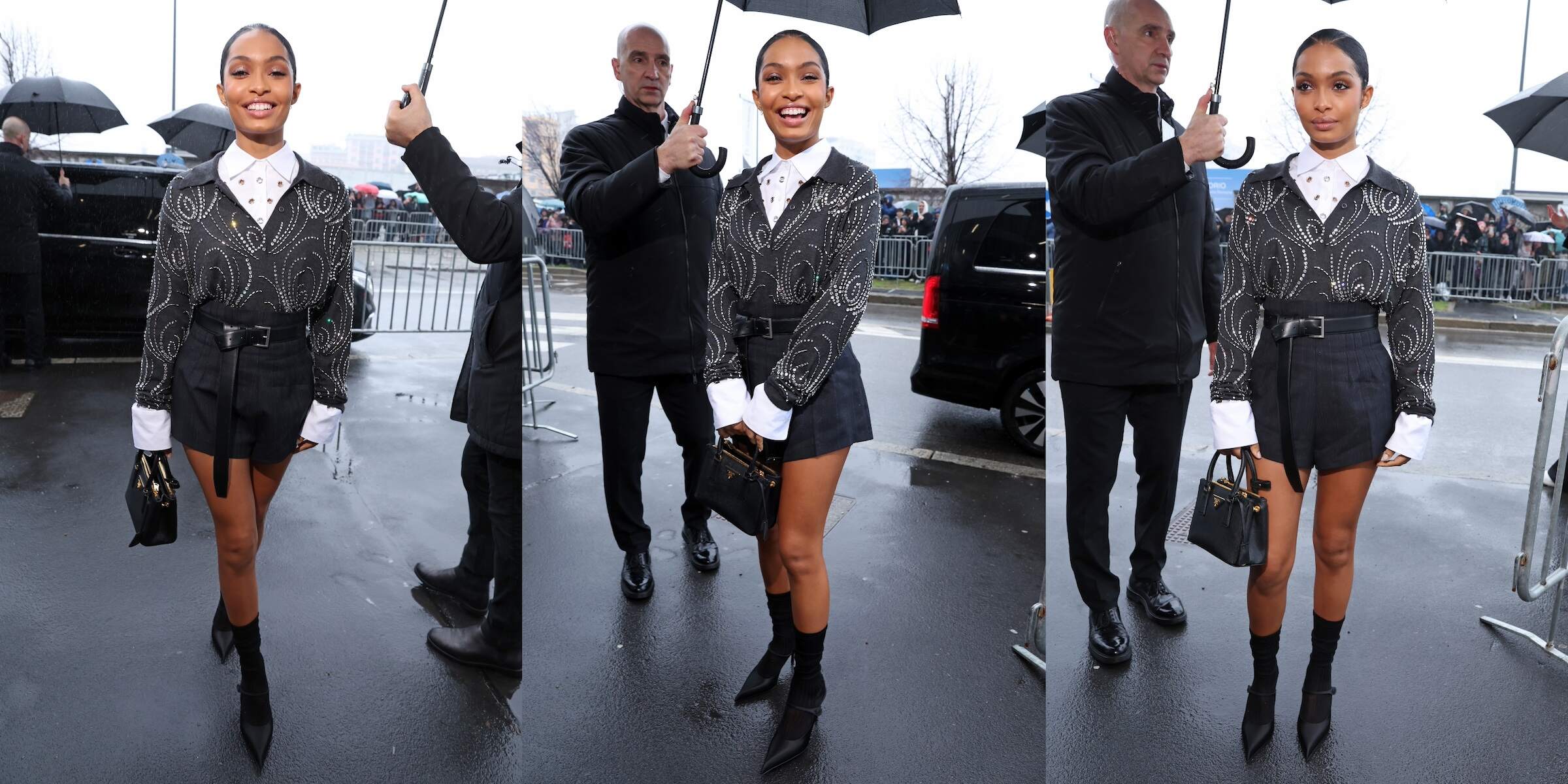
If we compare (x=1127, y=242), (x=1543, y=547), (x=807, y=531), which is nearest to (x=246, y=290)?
(x=807, y=531)

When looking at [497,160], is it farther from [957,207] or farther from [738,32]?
[957,207]

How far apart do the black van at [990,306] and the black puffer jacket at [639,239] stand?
467 mm

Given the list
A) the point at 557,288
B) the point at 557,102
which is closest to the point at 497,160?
the point at 557,102

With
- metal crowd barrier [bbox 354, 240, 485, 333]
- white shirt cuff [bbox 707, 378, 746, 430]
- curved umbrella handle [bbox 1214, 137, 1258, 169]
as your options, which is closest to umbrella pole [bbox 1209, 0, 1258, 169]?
curved umbrella handle [bbox 1214, 137, 1258, 169]

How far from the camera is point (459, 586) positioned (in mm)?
2172

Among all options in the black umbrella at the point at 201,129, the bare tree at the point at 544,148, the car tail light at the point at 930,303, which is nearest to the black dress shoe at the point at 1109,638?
the car tail light at the point at 930,303

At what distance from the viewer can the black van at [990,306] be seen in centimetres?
Answer: 204

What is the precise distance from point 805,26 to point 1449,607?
5.90 feet

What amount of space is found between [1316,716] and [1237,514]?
0.48m

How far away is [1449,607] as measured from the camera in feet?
6.94

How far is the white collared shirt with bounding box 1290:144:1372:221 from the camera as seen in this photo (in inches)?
70.1

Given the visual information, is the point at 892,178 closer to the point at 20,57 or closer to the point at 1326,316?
the point at 1326,316

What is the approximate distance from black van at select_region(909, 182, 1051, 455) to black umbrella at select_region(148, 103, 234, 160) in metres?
1.39

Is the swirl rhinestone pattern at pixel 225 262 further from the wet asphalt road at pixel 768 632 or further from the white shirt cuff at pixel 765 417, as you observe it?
the white shirt cuff at pixel 765 417
